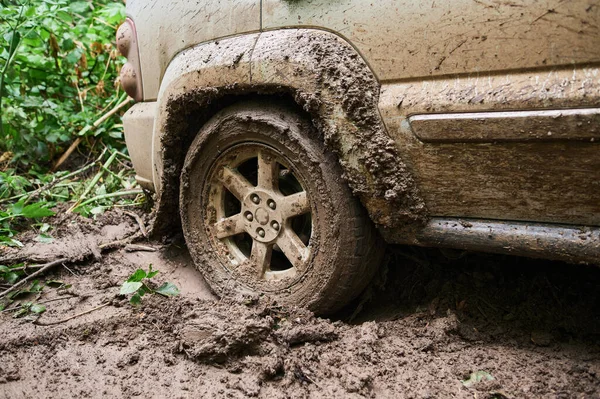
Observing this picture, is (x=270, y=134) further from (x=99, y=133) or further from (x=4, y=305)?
(x=99, y=133)

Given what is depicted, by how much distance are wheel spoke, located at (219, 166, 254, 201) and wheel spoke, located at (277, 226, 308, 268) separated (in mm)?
248

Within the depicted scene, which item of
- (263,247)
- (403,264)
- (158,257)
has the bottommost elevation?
(158,257)

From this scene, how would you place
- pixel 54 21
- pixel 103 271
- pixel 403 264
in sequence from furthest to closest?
pixel 54 21 → pixel 103 271 → pixel 403 264

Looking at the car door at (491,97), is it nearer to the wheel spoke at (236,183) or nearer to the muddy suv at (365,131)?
the muddy suv at (365,131)

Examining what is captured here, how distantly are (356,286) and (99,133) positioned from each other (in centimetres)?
326

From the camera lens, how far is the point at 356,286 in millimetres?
2031

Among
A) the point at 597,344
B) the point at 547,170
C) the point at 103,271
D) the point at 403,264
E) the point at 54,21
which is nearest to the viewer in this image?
the point at 547,170

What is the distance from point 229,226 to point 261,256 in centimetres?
21

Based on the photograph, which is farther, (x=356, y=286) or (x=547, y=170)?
(x=356, y=286)

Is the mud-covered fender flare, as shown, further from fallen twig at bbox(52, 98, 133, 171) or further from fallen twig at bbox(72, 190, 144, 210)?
fallen twig at bbox(52, 98, 133, 171)

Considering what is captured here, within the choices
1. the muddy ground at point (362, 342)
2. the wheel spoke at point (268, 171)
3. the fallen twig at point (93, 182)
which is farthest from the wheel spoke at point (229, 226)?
the fallen twig at point (93, 182)

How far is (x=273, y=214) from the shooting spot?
2.09 meters

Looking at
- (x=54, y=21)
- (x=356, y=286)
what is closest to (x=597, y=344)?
(x=356, y=286)

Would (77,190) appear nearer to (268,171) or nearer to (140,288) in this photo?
(140,288)
